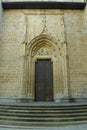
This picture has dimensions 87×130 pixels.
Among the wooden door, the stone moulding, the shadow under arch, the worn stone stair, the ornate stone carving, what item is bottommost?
the worn stone stair

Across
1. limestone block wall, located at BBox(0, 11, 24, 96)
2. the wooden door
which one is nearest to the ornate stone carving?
the wooden door

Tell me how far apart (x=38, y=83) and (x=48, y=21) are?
3.47 metres

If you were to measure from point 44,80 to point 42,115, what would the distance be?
3368mm

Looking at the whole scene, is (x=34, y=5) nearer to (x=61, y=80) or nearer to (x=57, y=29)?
(x=57, y=29)

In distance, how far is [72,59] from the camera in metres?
8.71

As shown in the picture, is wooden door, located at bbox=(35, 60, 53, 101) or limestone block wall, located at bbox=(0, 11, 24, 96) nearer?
limestone block wall, located at bbox=(0, 11, 24, 96)

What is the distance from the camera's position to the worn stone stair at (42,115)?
5.34 metres

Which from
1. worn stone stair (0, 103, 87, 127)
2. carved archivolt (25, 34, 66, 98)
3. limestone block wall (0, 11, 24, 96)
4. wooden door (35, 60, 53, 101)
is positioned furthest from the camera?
wooden door (35, 60, 53, 101)

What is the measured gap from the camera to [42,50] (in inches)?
362

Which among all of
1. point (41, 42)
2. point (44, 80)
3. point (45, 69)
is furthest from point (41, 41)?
point (44, 80)

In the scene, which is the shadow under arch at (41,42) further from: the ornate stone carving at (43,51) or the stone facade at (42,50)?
the ornate stone carving at (43,51)

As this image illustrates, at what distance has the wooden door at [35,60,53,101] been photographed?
339 inches

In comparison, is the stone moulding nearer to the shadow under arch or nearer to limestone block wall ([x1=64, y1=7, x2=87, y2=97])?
limestone block wall ([x1=64, y1=7, x2=87, y2=97])

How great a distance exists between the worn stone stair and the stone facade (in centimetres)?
212
